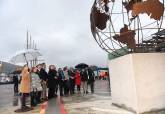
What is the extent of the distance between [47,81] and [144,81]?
34.0ft

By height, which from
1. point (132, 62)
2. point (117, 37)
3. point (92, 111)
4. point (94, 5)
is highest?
point (94, 5)

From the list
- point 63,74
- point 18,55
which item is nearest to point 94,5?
point 18,55

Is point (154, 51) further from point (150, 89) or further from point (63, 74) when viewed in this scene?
point (63, 74)

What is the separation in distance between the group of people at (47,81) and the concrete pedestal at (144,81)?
433 centimetres

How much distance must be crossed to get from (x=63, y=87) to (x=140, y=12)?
15118 millimetres

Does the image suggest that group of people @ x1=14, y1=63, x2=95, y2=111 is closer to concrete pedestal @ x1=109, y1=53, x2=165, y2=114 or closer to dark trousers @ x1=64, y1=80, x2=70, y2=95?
dark trousers @ x1=64, y1=80, x2=70, y2=95

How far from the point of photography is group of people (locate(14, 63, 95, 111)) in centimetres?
1449

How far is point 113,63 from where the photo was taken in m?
12.9

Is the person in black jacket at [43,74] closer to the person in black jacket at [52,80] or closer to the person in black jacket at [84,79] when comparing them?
the person in black jacket at [52,80]

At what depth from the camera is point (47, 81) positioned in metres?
20.8

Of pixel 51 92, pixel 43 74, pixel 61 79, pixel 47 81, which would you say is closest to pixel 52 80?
pixel 47 81

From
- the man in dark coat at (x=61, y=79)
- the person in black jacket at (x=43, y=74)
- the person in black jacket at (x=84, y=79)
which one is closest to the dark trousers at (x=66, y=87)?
the man in dark coat at (x=61, y=79)

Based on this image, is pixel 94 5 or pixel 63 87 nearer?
pixel 94 5

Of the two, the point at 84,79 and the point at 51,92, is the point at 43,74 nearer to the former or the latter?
the point at 51,92
